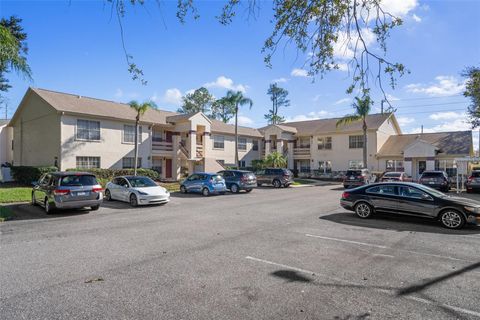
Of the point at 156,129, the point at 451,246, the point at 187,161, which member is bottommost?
the point at 451,246

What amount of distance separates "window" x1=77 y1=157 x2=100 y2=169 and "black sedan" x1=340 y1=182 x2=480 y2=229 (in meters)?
20.6

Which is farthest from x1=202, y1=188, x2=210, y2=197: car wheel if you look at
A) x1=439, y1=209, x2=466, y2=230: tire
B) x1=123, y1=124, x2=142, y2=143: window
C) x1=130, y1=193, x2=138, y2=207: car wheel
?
x1=439, y1=209, x2=466, y2=230: tire

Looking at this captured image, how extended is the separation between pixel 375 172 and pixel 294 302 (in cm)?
3515

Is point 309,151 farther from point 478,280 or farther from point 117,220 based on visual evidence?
point 478,280

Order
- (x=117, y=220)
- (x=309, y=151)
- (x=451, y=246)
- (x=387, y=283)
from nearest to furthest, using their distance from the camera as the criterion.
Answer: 1. (x=387, y=283)
2. (x=451, y=246)
3. (x=117, y=220)
4. (x=309, y=151)

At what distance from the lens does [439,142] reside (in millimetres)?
35500

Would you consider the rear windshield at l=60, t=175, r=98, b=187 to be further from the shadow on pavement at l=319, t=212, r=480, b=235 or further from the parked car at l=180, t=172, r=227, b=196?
the shadow on pavement at l=319, t=212, r=480, b=235

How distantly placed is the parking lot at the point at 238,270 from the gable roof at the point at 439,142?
27.3 meters

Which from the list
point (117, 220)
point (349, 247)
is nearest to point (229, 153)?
point (117, 220)

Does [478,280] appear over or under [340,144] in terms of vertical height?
under

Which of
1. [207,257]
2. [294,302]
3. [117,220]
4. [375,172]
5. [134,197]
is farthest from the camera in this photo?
[375,172]

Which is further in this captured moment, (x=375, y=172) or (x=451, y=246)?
(x=375, y=172)

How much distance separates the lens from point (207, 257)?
6.76 m

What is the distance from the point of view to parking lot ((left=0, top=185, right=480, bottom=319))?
4.38m
